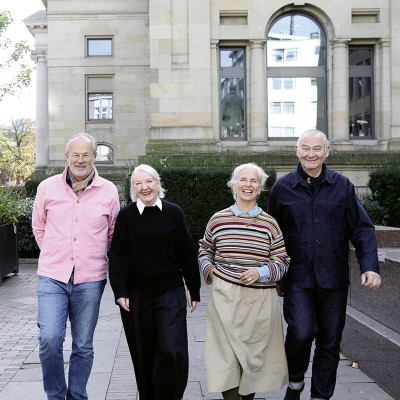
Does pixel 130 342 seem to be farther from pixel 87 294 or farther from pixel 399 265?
pixel 399 265

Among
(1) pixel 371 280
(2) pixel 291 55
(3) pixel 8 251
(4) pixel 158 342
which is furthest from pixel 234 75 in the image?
(4) pixel 158 342

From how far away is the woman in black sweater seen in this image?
14.5ft

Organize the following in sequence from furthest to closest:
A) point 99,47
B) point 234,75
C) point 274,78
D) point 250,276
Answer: point 99,47
point 274,78
point 234,75
point 250,276

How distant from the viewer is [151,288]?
444cm

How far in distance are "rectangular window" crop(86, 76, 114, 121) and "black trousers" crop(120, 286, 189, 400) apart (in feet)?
76.0

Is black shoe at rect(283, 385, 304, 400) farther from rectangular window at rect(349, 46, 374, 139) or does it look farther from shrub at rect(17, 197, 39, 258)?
rectangular window at rect(349, 46, 374, 139)

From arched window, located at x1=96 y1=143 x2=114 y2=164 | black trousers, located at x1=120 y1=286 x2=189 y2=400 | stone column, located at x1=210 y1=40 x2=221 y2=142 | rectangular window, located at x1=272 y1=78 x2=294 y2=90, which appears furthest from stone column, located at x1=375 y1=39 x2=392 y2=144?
black trousers, located at x1=120 y1=286 x2=189 y2=400

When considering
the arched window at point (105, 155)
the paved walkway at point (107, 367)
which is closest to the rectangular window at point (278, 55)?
the arched window at point (105, 155)

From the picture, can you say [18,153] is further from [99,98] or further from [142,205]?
[142,205]

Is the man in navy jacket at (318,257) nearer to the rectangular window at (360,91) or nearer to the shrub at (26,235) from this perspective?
the shrub at (26,235)

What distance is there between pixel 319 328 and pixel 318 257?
0.57 meters

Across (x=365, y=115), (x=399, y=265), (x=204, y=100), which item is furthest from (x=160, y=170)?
(x=399, y=265)

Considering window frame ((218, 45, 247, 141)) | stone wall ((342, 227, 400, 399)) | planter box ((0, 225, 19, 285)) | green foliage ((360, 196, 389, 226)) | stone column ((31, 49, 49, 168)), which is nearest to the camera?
stone wall ((342, 227, 400, 399))

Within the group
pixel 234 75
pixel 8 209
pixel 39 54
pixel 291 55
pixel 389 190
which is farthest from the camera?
pixel 39 54
